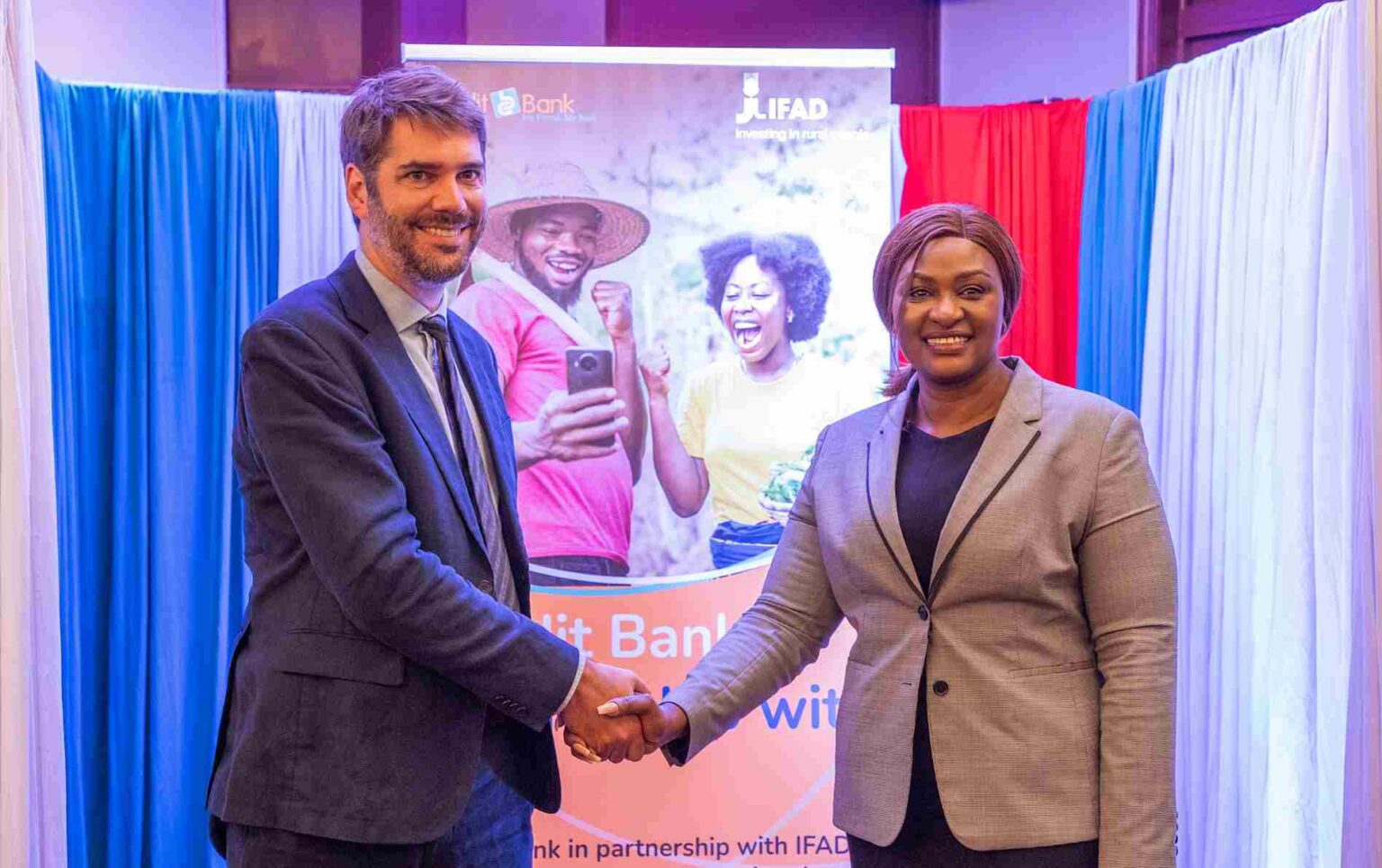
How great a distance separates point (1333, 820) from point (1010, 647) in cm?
159

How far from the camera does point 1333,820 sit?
326cm

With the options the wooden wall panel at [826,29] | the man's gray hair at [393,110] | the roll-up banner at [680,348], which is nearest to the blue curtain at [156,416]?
the roll-up banner at [680,348]

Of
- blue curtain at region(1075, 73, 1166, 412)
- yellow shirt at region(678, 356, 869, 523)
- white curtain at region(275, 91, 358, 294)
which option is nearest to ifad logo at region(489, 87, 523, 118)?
white curtain at region(275, 91, 358, 294)

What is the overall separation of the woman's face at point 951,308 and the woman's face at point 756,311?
4.86 feet

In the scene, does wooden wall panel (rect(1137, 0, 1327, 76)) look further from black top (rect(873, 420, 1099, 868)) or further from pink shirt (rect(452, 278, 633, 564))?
black top (rect(873, 420, 1099, 868))

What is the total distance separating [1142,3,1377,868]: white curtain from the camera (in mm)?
3273

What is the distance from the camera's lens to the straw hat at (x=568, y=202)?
383 cm

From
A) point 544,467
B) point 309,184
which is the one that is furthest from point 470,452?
point 309,184

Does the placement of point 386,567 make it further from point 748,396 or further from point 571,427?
point 748,396

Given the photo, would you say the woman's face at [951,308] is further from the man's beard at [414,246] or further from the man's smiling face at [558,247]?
the man's smiling face at [558,247]

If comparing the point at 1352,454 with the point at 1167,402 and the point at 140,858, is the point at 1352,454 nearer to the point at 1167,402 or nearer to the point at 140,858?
the point at 1167,402

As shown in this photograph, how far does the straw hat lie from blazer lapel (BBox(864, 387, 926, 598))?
153 cm

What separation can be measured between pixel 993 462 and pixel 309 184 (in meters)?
2.65

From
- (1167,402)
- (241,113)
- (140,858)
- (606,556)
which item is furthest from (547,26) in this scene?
(140,858)
